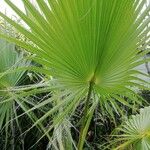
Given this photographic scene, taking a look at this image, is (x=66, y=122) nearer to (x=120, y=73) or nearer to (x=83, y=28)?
(x=120, y=73)

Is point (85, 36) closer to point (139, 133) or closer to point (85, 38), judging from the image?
point (85, 38)

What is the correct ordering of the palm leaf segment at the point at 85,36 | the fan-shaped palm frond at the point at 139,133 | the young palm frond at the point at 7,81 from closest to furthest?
the palm leaf segment at the point at 85,36
the fan-shaped palm frond at the point at 139,133
the young palm frond at the point at 7,81

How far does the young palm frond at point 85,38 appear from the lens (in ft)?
4.07

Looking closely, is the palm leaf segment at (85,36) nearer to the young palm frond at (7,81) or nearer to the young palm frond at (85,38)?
the young palm frond at (85,38)

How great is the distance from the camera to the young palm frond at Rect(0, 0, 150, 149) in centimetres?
124

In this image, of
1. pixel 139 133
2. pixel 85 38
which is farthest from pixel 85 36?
pixel 139 133

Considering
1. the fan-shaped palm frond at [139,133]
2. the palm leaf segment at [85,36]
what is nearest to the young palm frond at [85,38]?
the palm leaf segment at [85,36]

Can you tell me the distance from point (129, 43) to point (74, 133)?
65.2 inches

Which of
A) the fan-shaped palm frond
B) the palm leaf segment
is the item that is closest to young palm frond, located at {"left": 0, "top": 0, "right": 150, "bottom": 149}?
the palm leaf segment

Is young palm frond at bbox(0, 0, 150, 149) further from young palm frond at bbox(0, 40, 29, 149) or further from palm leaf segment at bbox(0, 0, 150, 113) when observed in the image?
young palm frond at bbox(0, 40, 29, 149)

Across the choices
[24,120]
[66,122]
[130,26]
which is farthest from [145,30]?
[24,120]

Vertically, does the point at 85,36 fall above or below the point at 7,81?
above

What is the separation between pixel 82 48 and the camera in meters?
1.32

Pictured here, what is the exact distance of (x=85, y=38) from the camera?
1.30m
